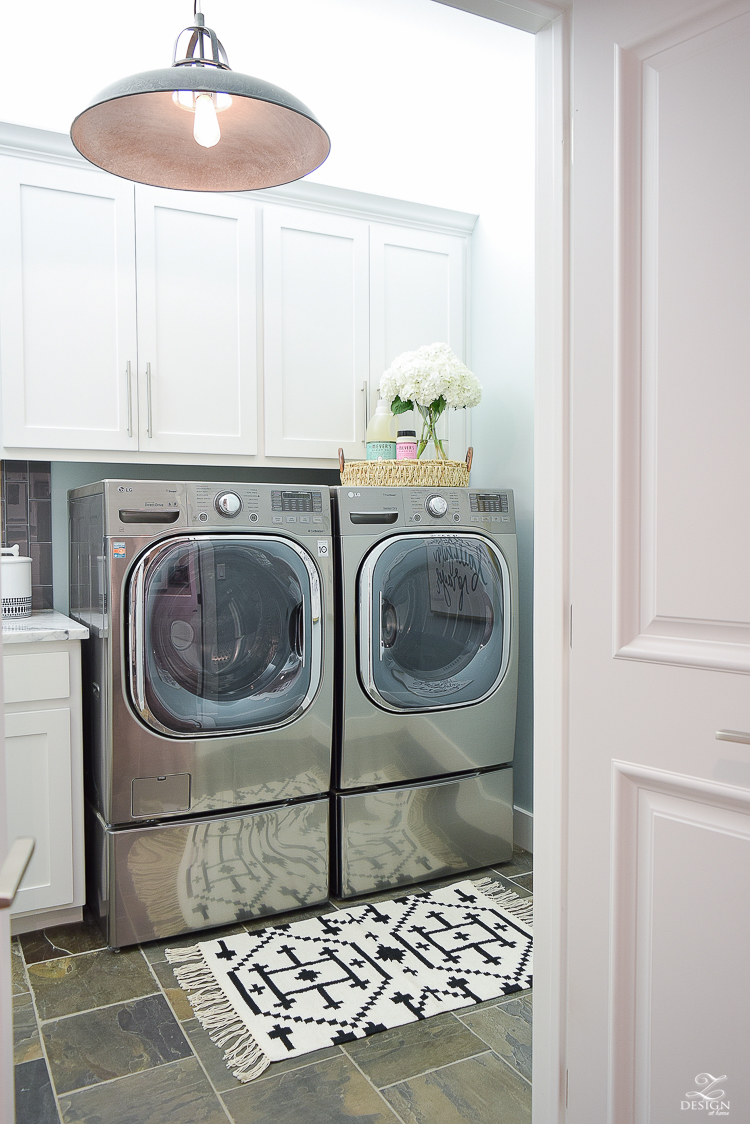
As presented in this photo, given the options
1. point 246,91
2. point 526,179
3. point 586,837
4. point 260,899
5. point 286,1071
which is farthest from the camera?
point 526,179

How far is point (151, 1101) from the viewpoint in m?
1.65

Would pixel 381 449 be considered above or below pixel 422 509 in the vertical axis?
above

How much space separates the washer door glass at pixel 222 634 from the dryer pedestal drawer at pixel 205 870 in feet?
0.97

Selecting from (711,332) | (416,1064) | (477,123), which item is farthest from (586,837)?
(477,123)

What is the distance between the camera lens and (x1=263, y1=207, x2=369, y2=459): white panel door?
278cm

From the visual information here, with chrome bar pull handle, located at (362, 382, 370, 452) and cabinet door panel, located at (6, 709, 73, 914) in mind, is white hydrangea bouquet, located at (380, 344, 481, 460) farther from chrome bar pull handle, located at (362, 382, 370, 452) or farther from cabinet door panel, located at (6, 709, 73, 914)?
cabinet door panel, located at (6, 709, 73, 914)

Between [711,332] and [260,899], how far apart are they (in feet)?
6.69

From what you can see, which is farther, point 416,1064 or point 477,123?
point 477,123

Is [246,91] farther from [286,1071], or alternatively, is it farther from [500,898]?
[500,898]

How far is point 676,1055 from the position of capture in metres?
1.10

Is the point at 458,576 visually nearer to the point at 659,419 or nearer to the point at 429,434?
the point at 429,434

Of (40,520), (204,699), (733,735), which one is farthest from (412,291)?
(733,735)

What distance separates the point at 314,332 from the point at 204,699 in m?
1.33

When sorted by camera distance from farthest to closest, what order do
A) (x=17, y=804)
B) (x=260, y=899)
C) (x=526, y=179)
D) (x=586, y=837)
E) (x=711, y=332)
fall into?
1. (x=526, y=179)
2. (x=260, y=899)
3. (x=17, y=804)
4. (x=586, y=837)
5. (x=711, y=332)
